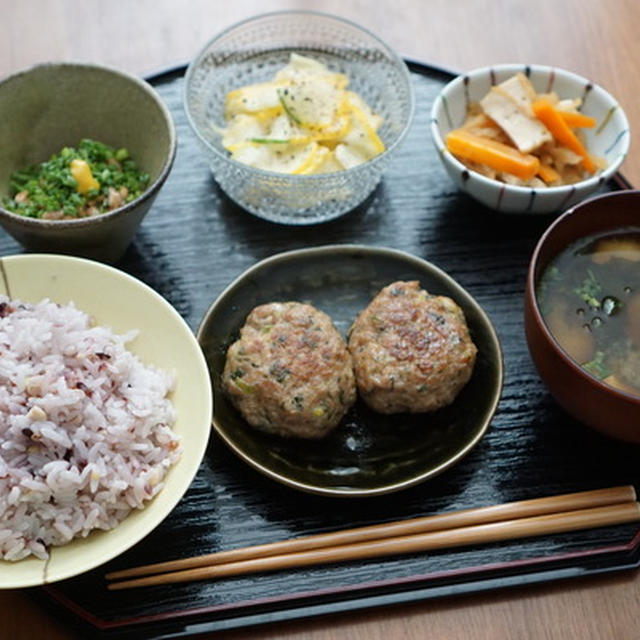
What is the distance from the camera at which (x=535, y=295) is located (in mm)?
2025

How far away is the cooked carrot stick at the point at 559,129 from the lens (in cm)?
247

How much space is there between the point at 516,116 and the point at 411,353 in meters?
0.90

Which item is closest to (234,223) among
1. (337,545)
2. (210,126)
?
(210,126)

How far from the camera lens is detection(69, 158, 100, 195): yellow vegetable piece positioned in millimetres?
2348

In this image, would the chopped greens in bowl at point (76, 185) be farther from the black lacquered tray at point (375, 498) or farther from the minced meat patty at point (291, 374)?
the minced meat patty at point (291, 374)

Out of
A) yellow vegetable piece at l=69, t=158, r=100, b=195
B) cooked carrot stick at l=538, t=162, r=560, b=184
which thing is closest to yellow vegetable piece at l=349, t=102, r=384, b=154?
cooked carrot stick at l=538, t=162, r=560, b=184

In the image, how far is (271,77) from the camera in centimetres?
279

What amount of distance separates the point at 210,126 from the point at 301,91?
12.9 inches

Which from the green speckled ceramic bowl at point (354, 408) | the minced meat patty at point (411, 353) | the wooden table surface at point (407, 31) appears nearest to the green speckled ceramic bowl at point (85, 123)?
the green speckled ceramic bowl at point (354, 408)

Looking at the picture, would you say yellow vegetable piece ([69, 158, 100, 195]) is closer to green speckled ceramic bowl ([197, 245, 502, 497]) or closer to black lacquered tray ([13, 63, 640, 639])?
black lacquered tray ([13, 63, 640, 639])

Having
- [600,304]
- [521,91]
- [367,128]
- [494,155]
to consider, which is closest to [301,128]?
[367,128]

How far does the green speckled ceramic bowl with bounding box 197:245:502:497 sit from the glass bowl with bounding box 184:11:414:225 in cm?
19

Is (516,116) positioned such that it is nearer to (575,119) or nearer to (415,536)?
(575,119)

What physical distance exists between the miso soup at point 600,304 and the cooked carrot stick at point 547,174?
1.12 feet
